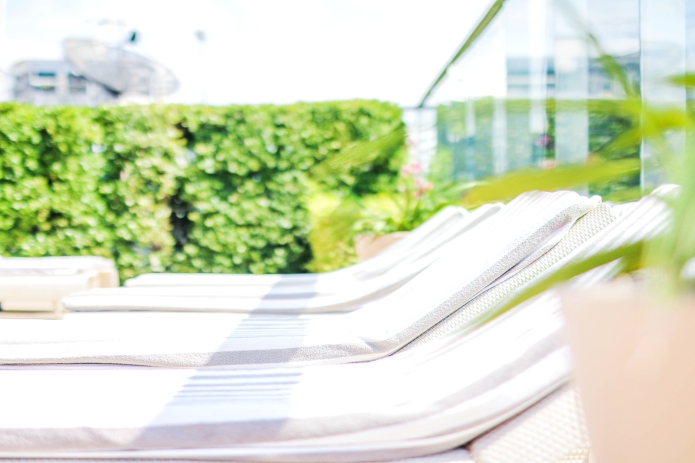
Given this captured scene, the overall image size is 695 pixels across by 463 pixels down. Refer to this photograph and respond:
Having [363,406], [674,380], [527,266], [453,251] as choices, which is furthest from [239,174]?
[674,380]

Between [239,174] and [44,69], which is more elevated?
[44,69]

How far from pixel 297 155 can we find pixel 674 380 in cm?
518

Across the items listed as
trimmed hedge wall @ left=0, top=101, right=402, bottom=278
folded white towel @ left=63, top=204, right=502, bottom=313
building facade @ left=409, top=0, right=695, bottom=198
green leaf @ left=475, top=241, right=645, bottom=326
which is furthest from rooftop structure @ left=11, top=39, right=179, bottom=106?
green leaf @ left=475, top=241, right=645, bottom=326

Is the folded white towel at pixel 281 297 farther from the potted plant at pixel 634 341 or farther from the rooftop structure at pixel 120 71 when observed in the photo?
the rooftop structure at pixel 120 71

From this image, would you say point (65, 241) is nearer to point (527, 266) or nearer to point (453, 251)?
point (453, 251)

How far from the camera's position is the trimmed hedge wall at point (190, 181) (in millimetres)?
5602

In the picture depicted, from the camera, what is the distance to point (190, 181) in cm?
571

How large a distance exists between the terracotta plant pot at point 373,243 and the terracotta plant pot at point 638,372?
3.60 meters

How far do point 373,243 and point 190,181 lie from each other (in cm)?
213

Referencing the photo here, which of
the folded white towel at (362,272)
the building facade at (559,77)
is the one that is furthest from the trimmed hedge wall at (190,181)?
the folded white towel at (362,272)

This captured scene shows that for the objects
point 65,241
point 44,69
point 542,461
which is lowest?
point 65,241

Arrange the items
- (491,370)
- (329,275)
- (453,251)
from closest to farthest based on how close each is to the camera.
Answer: (491,370), (453,251), (329,275)

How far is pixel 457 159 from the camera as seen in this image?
5.41m

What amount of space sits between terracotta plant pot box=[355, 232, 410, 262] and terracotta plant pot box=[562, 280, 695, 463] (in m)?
3.60
